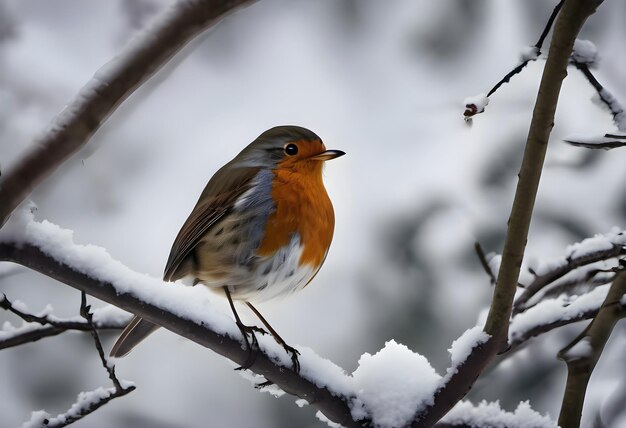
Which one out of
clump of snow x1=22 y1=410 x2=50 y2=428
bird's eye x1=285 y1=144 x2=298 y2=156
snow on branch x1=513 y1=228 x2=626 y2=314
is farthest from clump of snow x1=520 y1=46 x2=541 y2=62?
clump of snow x1=22 y1=410 x2=50 y2=428

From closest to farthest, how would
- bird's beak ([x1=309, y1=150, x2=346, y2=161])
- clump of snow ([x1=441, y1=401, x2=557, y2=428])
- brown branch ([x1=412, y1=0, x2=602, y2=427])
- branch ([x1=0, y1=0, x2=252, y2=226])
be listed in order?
branch ([x1=0, y1=0, x2=252, y2=226])
brown branch ([x1=412, y1=0, x2=602, y2=427])
clump of snow ([x1=441, y1=401, x2=557, y2=428])
bird's beak ([x1=309, y1=150, x2=346, y2=161])

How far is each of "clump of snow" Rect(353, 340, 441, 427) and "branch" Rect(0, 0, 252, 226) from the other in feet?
4.43

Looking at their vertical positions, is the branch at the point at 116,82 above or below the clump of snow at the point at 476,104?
below

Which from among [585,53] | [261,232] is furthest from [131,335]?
[585,53]

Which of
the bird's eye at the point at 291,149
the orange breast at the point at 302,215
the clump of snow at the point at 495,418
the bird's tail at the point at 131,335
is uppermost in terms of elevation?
the bird's eye at the point at 291,149

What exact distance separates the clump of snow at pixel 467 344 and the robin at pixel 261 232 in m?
0.88

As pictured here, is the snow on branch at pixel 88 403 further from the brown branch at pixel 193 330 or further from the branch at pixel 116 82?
the branch at pixel 116 82

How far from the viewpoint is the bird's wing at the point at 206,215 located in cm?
300

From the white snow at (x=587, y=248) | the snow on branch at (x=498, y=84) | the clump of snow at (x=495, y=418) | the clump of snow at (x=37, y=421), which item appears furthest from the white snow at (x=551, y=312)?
the clump of snow at (x=37, y=421)

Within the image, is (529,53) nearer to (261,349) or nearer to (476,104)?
(476,104)

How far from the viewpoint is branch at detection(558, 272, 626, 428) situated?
2100 millimetres

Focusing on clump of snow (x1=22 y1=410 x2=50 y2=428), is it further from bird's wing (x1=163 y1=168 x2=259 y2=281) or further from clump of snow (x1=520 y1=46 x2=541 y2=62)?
clump of snow (x1=520 y1=46 x2=541 y2=62)

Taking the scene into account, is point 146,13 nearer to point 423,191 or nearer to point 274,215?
point 274,215

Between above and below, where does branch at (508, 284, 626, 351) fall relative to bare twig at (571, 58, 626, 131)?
below
